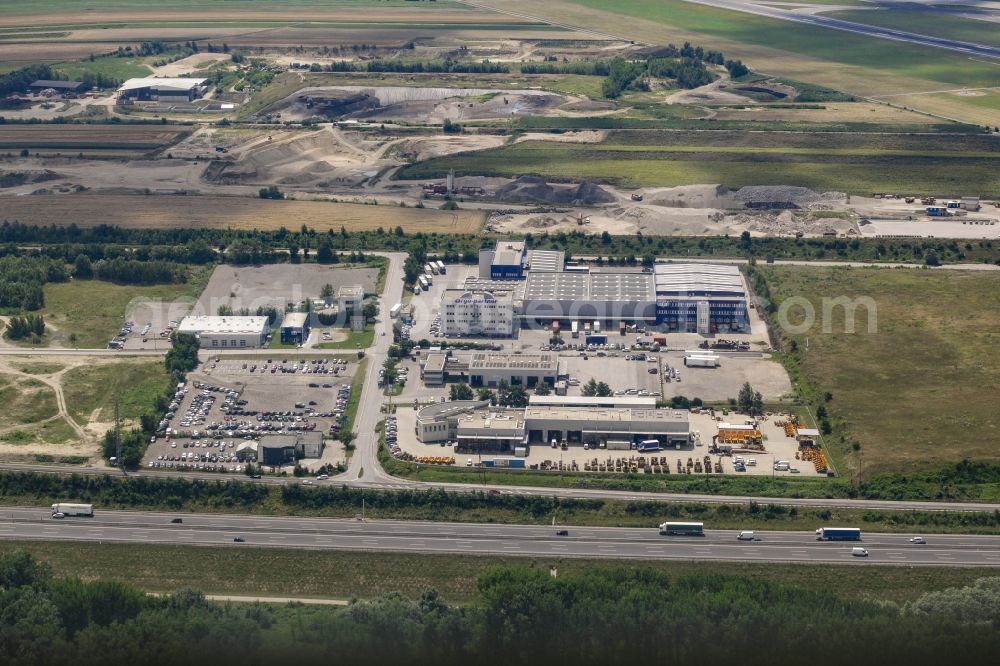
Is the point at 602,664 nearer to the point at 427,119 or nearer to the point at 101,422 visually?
the point at 101,422

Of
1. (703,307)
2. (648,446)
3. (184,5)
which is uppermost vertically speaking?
(703,307)

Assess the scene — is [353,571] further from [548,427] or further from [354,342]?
[354,342]

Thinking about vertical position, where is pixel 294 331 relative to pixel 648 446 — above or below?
below

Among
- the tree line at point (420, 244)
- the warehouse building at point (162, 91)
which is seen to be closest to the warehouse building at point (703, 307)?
the tree line at point (420, 244)

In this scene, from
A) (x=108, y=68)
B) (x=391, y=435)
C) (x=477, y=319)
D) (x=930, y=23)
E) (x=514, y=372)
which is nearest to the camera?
(x=391, y=435)

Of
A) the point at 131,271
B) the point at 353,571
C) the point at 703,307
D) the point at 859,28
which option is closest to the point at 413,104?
the point at 131,271

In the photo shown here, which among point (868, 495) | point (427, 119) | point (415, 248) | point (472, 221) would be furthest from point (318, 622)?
point (427, 119)

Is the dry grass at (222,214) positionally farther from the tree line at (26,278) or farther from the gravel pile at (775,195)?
the gravel pile at (775,195)
